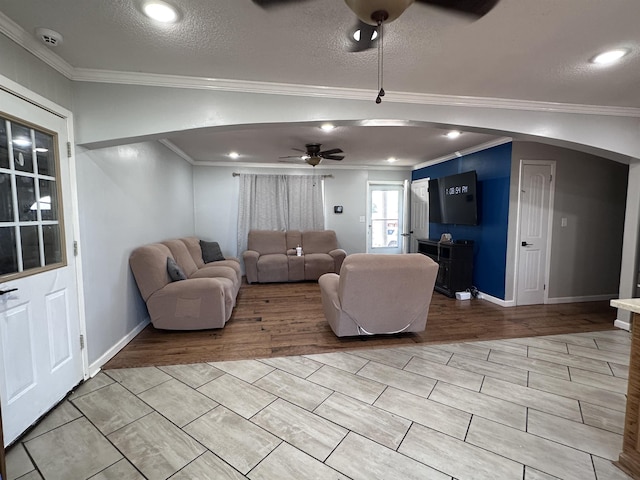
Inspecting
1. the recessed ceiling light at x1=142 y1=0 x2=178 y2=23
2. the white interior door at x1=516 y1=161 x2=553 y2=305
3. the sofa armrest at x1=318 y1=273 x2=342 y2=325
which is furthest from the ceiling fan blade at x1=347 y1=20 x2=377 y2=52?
the white interior door at x1=516 y1=161 x2=553 y2=305

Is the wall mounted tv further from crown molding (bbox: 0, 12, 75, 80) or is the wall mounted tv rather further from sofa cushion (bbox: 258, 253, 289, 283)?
crown molding (bbox: 0, 12, 75, 80)

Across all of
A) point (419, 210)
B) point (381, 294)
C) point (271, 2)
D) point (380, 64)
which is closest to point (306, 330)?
point (381, 294)

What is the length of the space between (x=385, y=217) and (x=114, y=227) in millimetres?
5414

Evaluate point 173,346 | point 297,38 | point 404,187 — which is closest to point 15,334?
point 173,346

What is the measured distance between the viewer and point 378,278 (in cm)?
262

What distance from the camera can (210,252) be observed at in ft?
17.5

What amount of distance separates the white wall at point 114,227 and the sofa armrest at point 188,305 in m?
0.29

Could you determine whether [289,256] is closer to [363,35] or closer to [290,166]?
[290,166]

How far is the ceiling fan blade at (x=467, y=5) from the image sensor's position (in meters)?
1.33

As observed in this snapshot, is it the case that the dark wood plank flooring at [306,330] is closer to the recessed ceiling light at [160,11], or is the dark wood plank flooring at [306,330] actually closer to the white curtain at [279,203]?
the white curtain at [279,203]

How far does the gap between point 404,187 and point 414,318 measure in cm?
419

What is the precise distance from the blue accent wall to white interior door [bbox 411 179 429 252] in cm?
111

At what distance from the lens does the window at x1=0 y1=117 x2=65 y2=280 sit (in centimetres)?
168

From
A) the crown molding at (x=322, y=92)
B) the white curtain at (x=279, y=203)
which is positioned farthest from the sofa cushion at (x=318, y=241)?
the crown molding at (x=322, y=92)
